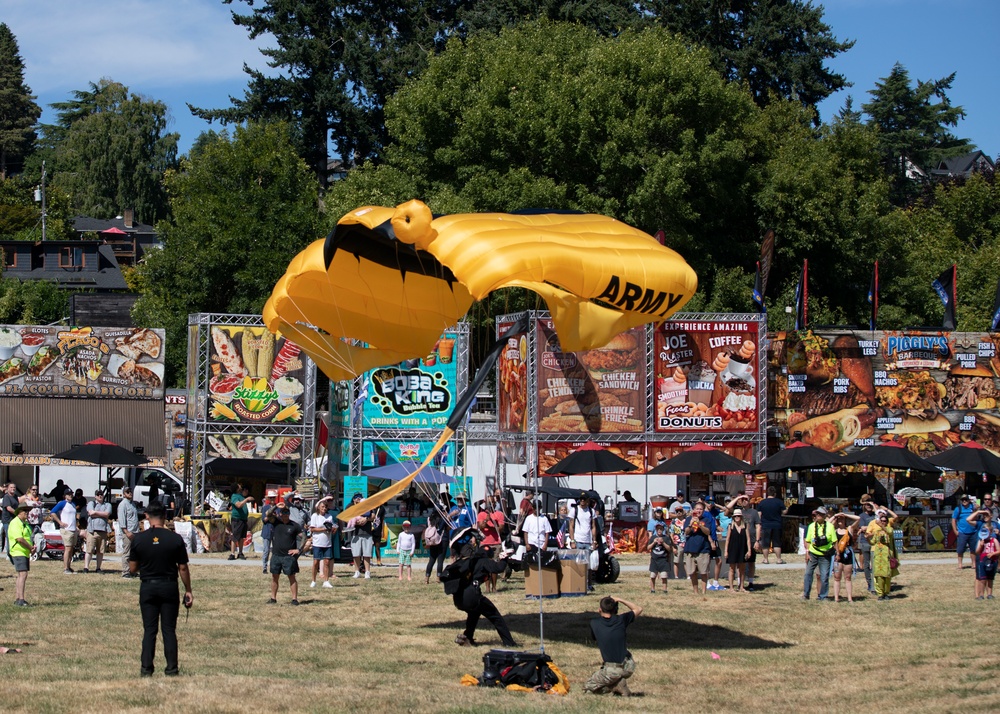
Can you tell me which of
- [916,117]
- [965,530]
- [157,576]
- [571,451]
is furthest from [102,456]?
[916,117]

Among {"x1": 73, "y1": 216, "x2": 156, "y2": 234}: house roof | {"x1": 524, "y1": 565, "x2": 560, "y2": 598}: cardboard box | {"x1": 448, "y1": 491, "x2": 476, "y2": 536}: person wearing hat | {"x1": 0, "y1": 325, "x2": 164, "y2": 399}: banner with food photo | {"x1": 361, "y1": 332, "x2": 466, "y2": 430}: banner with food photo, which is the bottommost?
{"x1": 524, "y1": 565, "x2": 560, "y2": 598}: cardboard box

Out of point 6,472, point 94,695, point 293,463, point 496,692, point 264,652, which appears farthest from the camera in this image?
point 6,472

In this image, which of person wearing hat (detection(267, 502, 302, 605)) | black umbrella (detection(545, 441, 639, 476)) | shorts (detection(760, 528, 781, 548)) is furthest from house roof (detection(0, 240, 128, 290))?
person wearing hat (detection(267, 502, 302, 605))

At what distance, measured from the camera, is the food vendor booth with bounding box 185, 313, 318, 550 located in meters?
29.7

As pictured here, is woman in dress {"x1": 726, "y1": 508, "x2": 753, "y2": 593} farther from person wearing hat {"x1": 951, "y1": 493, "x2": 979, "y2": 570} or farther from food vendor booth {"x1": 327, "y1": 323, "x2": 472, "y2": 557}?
food vendor booth {"x1": 327, "y1": 323, "x2": 472, "y2": 557}

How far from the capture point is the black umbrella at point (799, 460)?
86.4 ft

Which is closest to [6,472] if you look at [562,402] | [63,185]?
[562,402]

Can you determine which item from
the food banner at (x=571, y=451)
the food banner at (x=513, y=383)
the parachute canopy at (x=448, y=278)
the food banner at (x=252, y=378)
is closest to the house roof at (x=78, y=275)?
A: the food banner at (x=252, y=378)

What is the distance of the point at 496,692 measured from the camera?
42.1ft

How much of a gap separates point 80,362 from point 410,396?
13760 millimetres

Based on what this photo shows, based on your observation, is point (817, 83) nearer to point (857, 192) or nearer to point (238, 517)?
point (857, 192)

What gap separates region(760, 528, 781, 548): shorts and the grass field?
86.1 inches

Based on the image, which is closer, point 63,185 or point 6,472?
point 6,472

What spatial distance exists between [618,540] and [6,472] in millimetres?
21279
